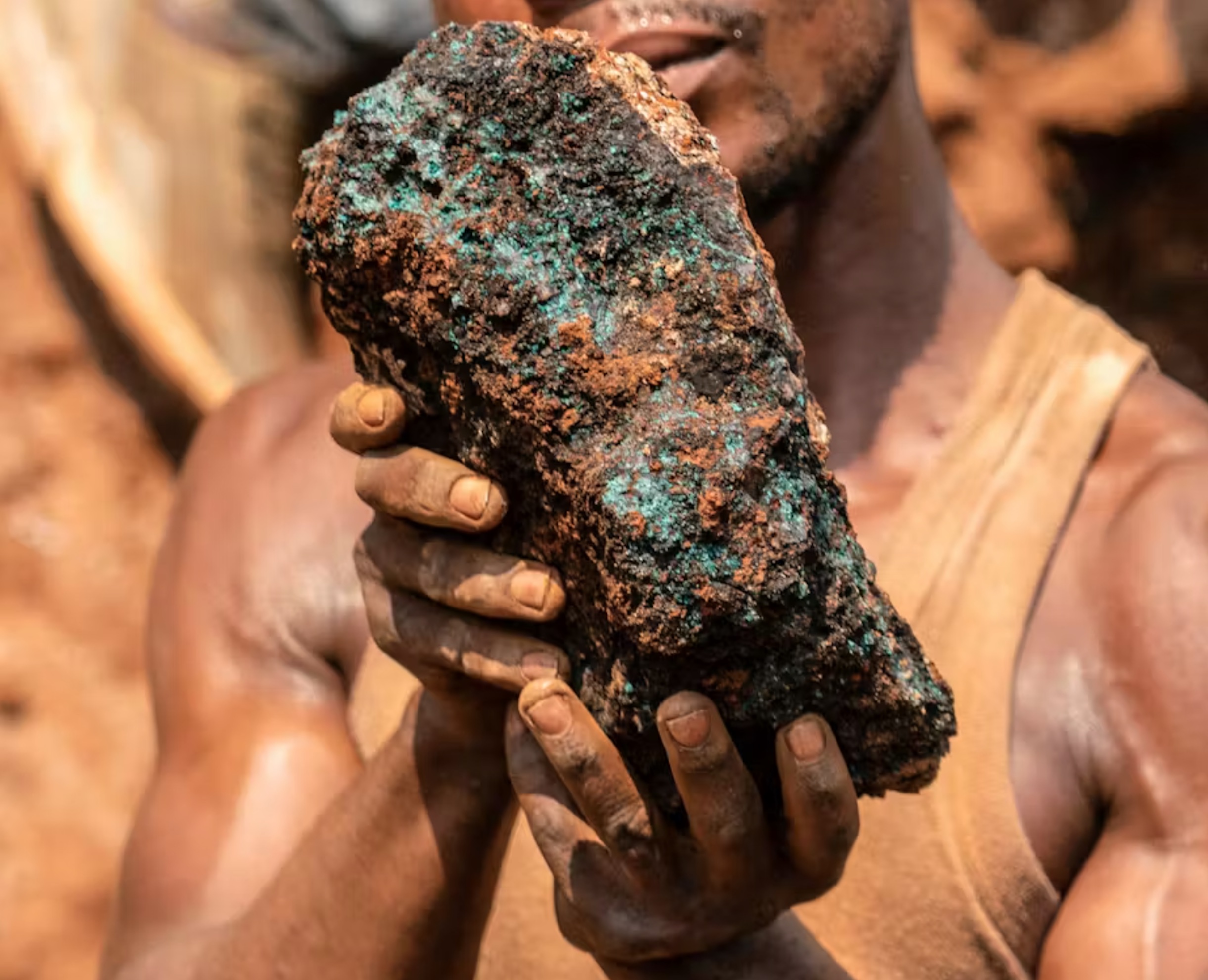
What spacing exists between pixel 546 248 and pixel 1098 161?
1891mm

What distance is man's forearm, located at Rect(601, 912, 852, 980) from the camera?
3.36 ft

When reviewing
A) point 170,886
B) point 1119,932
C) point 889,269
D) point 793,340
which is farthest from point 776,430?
point 170,886

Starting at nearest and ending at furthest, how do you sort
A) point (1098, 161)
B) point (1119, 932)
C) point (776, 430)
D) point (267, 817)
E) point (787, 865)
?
point (776, 430)
point (787, 865)
point (1119, 932)
point (267, 817)
point (1098, 161)

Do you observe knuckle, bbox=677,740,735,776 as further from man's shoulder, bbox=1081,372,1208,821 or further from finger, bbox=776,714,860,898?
man's shoulder, bbox=1081,372,1208,821

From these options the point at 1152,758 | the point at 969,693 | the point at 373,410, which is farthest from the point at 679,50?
the point at 1152,758

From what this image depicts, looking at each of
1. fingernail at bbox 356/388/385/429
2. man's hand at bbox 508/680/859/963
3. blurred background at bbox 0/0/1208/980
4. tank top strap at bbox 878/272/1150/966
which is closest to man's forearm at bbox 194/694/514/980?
man's hand at bbox 508/680/859/963

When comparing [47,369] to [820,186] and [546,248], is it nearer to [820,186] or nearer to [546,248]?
[820,186]

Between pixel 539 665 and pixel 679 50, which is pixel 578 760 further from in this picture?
pixel 679 50

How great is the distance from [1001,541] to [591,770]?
483 mm

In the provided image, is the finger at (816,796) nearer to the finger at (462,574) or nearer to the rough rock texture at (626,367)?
the rough rock texture at (626,367)

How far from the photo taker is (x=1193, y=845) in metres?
1.13

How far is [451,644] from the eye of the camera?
966 millimetres

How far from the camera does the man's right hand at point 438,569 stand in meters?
0.92

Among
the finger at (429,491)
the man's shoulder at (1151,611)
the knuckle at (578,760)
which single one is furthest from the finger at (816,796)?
the man's shoulder at (1151,611)
